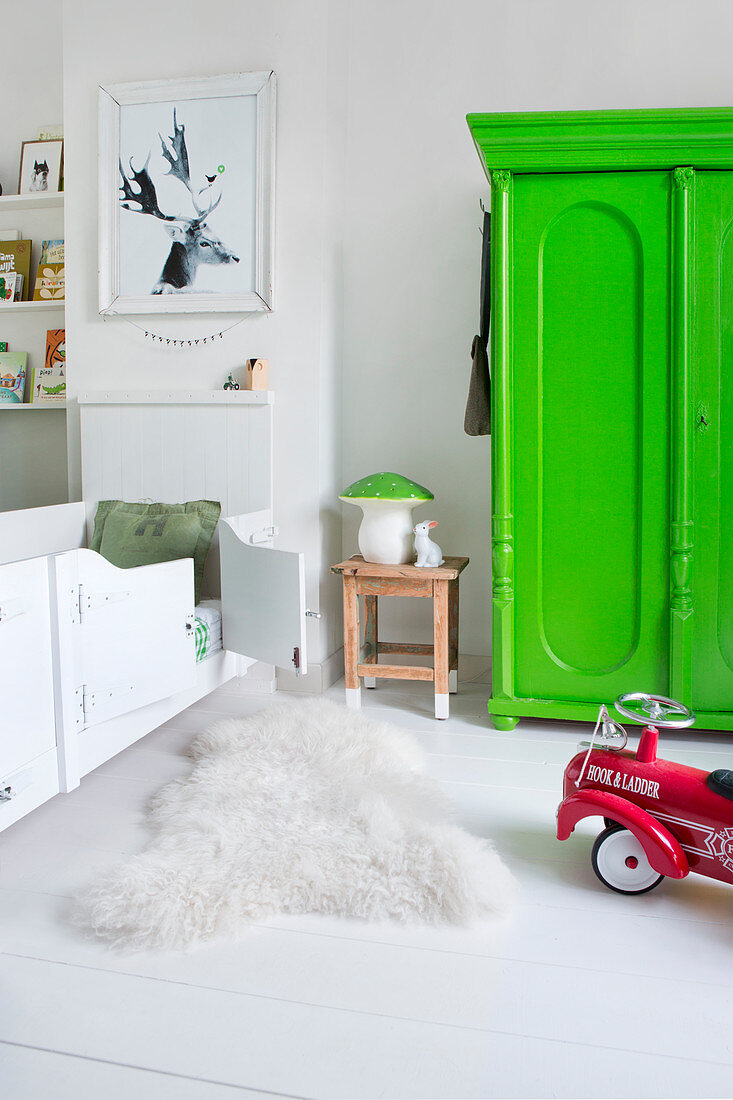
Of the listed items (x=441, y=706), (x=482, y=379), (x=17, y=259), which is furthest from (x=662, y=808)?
(x=17, y=259)

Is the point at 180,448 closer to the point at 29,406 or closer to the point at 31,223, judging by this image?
the point at 29,406

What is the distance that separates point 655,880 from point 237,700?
1.67 m

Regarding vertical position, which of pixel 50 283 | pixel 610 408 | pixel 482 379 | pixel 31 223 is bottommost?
pixel 610 408

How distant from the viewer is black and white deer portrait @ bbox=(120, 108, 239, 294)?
2965 millimetres

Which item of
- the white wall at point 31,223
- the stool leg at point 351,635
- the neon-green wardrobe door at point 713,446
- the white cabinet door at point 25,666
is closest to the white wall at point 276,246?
the stool leg at point 351,635

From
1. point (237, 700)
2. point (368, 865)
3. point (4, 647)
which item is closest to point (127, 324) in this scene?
point (237, 700)

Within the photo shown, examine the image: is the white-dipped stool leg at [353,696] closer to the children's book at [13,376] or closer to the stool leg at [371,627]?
the stool leg at [371,627]

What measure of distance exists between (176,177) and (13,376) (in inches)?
43.6

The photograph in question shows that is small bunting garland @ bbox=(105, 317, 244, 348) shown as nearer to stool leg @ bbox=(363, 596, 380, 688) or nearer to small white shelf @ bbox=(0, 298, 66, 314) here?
small white shelf @ bbox=(0, 298, 66, 314)

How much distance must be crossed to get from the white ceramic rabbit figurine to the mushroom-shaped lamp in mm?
60

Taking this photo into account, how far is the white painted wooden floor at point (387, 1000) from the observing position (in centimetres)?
114

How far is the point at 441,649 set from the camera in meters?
2.80

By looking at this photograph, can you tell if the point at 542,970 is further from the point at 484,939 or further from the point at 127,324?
the point at 127,324

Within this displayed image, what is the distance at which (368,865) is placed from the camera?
1666 millimetres
